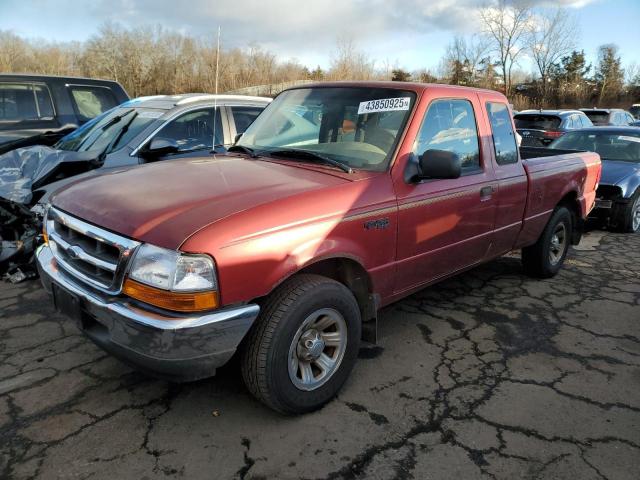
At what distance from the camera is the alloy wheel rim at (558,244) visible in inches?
205

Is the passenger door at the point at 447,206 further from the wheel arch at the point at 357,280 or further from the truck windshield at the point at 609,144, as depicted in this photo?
the truck windshield at the point at 609,144

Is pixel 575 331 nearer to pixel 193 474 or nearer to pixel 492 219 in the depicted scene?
pixel 492 219

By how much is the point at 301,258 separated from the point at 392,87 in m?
1.61

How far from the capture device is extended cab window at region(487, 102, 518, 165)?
4.08 m

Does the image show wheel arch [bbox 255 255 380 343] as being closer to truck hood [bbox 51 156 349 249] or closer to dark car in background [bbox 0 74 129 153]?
truck hood [bbox 51 156 349 249]

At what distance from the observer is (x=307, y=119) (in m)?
3.74

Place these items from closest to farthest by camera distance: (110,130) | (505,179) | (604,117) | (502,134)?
(505,179) → (502,134) → (110,130) → (604,117)

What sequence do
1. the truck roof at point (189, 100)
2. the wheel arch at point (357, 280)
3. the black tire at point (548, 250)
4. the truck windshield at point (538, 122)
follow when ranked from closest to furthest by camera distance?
A: the wheel arch at point (357, 280) < the black tire at point (548, 250) < the truck roof at point (189, 100) < the truck windshield at point (538, 122)

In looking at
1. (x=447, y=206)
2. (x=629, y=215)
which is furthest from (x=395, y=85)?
(x=629, y=215)

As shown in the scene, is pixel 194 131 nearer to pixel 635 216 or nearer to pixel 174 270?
pixel 174 270

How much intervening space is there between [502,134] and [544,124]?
9.56 m

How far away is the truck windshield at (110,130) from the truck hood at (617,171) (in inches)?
255

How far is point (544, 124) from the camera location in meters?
12.5

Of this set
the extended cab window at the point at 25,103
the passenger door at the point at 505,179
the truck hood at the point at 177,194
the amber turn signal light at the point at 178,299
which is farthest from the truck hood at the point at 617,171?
the extended cab window at the point at 25,103
